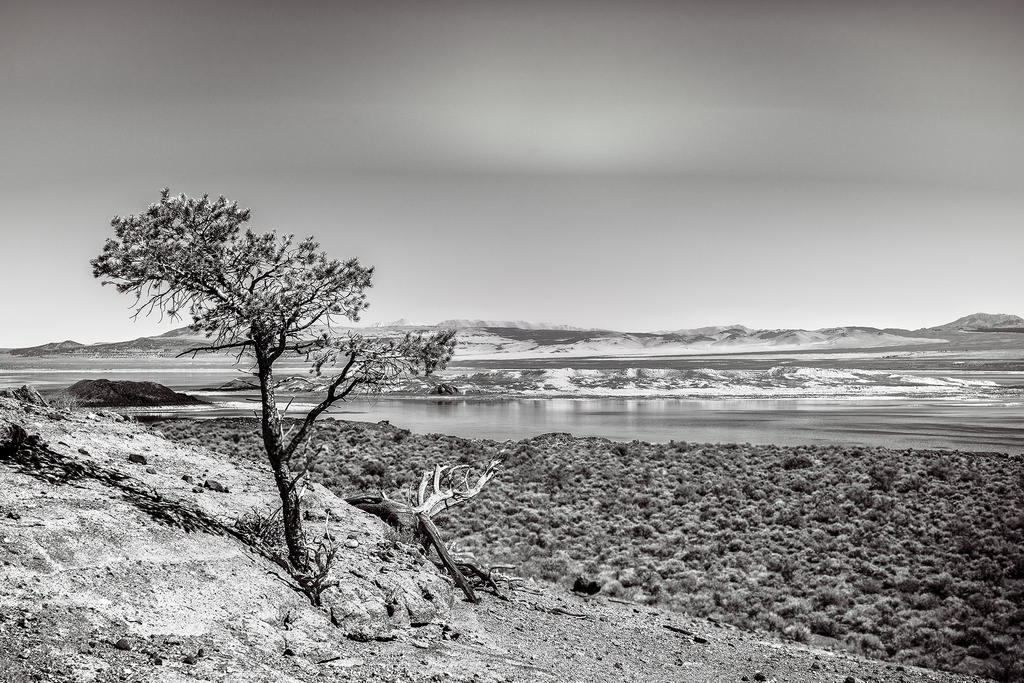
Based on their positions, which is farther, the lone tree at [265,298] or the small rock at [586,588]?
the small rock at [586,588]

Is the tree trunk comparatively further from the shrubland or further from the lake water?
the lake water

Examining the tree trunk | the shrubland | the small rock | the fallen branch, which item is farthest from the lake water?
the tree trunk

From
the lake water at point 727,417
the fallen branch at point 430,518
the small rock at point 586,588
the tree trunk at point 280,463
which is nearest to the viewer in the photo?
the tree trunk at point 280,463

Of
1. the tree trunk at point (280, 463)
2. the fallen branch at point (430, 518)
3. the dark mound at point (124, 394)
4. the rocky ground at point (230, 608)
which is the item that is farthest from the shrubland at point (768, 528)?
the dark mound at point (124, 394)

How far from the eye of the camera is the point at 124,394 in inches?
1754

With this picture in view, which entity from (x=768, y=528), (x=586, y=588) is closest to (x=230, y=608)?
(x=586, y=588)

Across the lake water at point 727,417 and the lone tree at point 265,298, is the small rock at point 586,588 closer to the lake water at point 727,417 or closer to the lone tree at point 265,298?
the lone tree at point 265,298

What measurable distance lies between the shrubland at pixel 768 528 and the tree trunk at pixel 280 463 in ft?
2.22

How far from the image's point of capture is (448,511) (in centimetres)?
1969

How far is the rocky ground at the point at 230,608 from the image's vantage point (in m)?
5.69

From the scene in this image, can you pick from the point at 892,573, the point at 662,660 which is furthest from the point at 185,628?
the point at 892,573

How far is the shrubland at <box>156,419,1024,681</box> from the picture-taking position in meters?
11.8

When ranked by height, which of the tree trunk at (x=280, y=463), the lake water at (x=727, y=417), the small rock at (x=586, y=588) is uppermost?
the tree trunk at (x=280, y=463)

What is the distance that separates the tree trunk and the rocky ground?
1.31 ft
